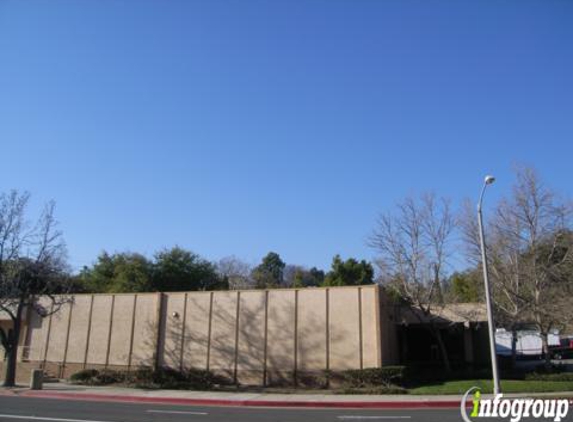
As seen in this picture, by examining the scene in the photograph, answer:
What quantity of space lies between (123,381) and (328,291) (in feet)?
41.4

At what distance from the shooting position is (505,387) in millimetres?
21766

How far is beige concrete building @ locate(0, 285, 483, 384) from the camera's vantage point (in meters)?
26.6

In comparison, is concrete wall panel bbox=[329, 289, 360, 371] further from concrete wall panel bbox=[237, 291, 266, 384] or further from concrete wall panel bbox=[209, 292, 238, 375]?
concrete wall panel bbox=[209, 292, 238, 375]

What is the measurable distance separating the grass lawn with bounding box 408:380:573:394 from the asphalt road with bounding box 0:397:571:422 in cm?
447

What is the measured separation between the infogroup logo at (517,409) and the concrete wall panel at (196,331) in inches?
617

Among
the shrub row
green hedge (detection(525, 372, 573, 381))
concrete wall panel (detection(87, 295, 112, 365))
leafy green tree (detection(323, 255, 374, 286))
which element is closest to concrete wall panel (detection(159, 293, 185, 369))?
the shrub row

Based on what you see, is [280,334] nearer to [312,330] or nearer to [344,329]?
[312,330]

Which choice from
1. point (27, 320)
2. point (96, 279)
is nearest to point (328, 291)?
point (27, 320)

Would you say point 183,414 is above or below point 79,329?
below

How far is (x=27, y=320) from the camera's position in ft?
113

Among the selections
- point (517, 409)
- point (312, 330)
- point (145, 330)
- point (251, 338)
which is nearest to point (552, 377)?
point (517, 409)

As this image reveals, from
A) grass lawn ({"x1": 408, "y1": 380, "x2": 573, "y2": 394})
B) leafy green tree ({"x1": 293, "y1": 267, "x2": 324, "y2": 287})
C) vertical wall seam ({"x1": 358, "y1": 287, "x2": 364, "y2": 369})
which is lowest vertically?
grass lawn ({"x1": 408, "y1": 380, "x2": 573, "y2": 394})

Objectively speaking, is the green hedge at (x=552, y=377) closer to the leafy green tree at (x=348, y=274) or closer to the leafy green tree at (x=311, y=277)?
the leafy green tree at (x=348, y=274)

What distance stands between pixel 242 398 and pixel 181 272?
3968 centimetres
